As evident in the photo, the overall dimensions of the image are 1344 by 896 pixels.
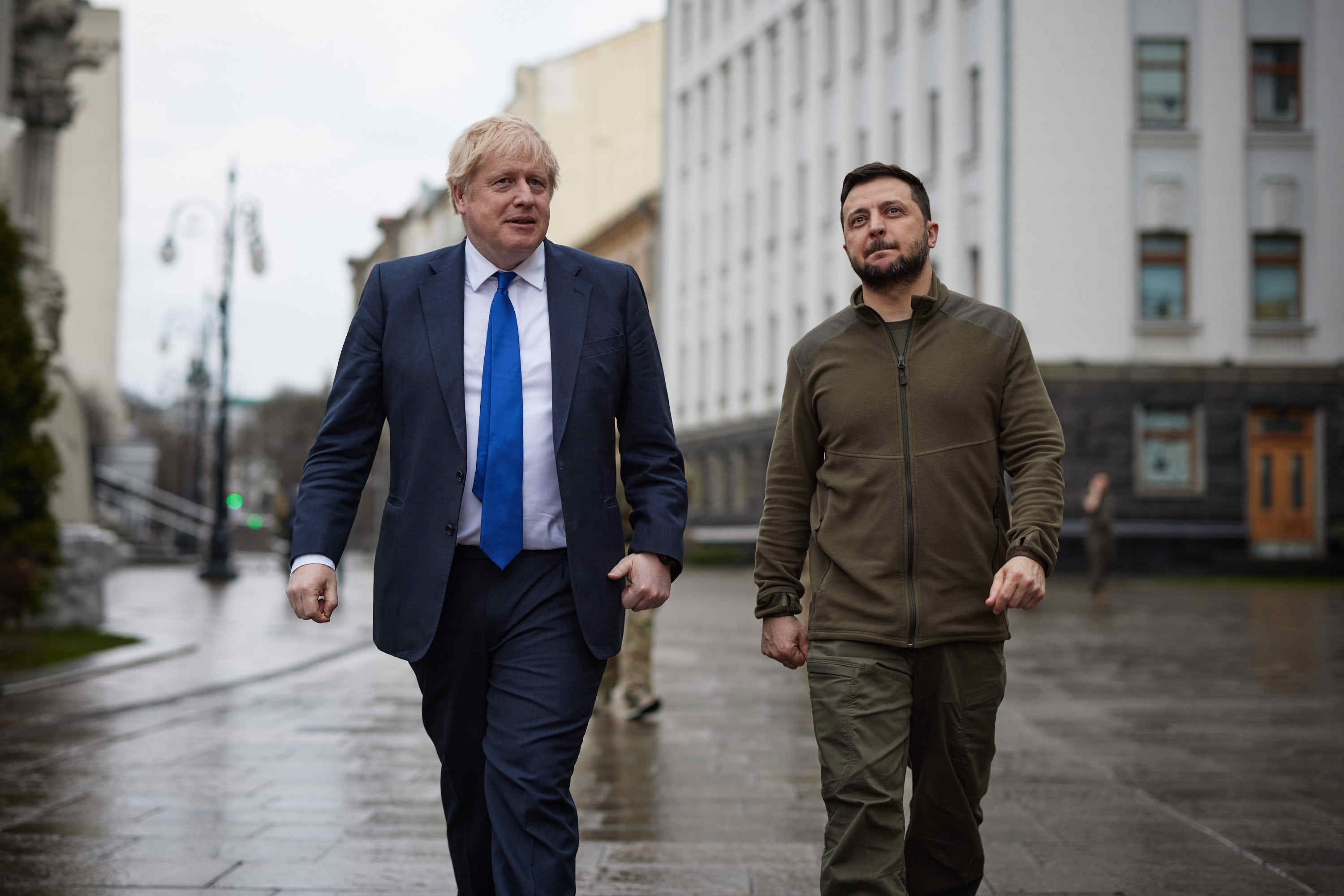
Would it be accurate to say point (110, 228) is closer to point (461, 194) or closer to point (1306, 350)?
point (1306, 350)

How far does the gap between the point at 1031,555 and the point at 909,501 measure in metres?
0.33

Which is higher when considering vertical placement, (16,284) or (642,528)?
(16,284)

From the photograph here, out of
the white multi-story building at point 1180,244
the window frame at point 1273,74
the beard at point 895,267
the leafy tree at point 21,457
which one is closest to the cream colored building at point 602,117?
the white multi-story building at point 1180,244

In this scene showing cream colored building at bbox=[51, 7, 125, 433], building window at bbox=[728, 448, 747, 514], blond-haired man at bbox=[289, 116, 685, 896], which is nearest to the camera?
blond-haired man at bbox=[289, 116, 685, 896]

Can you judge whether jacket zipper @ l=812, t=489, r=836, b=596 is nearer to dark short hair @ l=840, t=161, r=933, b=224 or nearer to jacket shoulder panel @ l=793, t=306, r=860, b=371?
→ jacket shoulder panel @ l=793, t=306, r=860, b=371

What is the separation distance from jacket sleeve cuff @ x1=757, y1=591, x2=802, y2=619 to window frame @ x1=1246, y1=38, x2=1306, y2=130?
1206 inches

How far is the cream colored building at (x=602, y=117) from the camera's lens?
210ft

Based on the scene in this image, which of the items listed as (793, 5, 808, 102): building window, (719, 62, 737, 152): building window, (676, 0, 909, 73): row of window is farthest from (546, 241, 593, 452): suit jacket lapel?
(719, 62, 737, 152): building window

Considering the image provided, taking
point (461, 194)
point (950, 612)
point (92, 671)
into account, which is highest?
point (461, 194)

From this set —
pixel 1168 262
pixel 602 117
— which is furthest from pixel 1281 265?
pixel 602 117

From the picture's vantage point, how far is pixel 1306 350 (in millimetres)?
31219

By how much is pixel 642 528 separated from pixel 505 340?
0.55 meters

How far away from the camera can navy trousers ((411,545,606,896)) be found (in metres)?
3.45

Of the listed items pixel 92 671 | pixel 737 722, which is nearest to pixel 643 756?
pixel 737 722
